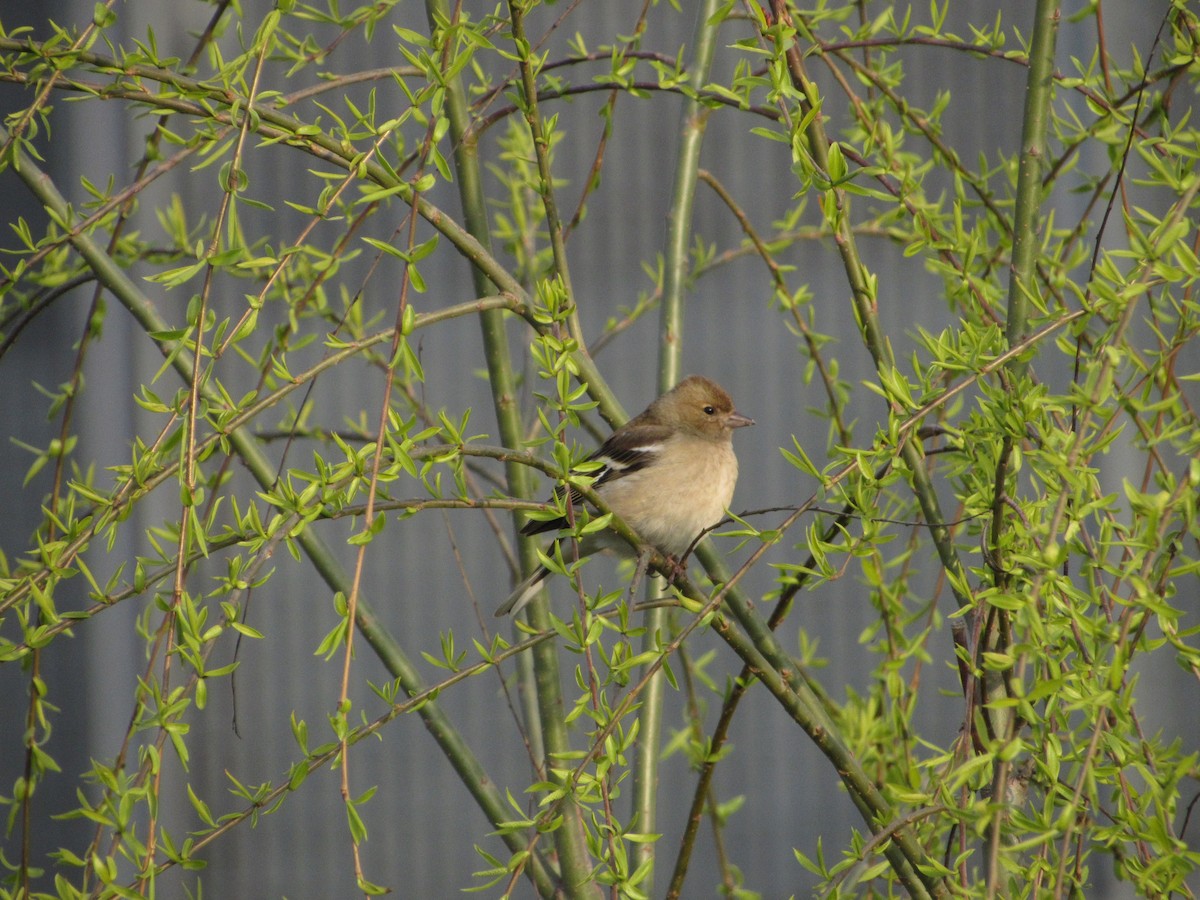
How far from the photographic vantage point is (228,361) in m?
4.91

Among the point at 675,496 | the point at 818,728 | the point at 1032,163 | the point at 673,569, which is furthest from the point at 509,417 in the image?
the point at 675,496

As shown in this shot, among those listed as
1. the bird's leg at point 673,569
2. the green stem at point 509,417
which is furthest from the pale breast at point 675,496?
the green stem at point 509,417

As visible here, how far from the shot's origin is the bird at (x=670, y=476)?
326cm

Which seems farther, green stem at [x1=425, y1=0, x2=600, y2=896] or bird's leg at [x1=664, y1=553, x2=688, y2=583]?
bird's leg at [x1=664, y1=553, x2=688, y2=583]

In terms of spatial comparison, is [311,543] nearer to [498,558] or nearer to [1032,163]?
[1032,163]

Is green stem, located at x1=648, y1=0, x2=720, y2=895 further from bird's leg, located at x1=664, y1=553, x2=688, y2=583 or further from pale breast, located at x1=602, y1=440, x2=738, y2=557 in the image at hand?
pale breast, located at x1=602, y1=440, x2=738, y2=557

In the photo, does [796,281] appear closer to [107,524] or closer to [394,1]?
[394,1]

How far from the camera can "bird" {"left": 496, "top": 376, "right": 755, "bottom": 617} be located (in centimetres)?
326

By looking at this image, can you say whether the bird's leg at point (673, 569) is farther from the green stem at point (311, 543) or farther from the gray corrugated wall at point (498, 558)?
the gray corrugated wall at point (498, 558)

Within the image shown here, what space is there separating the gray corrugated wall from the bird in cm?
112

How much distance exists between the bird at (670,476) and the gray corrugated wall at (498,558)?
112cm

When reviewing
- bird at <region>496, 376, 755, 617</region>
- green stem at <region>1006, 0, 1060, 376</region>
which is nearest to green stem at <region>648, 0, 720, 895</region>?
green stem at <region>1006, 0, 1060, 376</region>

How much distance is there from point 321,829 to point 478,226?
3.62 m

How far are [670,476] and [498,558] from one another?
169cm
